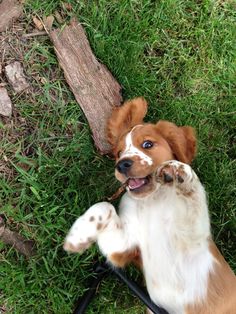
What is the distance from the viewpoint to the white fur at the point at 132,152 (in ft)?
11.6

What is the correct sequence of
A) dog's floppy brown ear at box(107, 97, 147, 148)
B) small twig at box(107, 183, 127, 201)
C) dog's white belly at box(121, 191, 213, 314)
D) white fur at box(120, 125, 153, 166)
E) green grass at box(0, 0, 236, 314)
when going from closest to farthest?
white fur at box(120, 125, 153, 166) < dog's white belly at box(121, 191, 213, 314) < dog's floppy brown ear at box(107, 97, 147, 148) < small twig at box(107, 183, 127, 201) < green grass at box(0, 0, 236, 314)

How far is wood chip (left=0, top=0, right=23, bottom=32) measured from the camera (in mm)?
4379

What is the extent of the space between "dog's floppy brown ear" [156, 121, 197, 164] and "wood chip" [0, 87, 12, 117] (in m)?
1.20

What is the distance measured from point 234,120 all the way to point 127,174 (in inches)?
58.1

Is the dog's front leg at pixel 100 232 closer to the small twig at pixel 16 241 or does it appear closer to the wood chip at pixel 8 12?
the small twig at pixel 16 241

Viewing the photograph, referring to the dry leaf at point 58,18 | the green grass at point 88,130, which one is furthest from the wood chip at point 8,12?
the dry leaf at point 58,18

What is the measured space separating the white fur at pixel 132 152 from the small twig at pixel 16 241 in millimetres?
1165

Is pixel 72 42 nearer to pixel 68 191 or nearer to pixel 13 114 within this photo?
pixel 13 114

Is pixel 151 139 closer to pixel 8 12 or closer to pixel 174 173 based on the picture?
pixel 174 173

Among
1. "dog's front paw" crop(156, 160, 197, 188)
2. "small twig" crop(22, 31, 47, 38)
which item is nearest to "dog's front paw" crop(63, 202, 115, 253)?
"dog's front paw" crop(156, 160, 197, 188)

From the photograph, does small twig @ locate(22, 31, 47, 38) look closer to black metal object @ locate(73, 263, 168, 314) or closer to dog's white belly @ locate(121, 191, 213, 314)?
dog's white belly @ locate(121, 191, 213, 314)

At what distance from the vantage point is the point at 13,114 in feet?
14.3

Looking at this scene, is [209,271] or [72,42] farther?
[72,42]

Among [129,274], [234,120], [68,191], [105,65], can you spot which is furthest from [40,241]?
[234,120]
